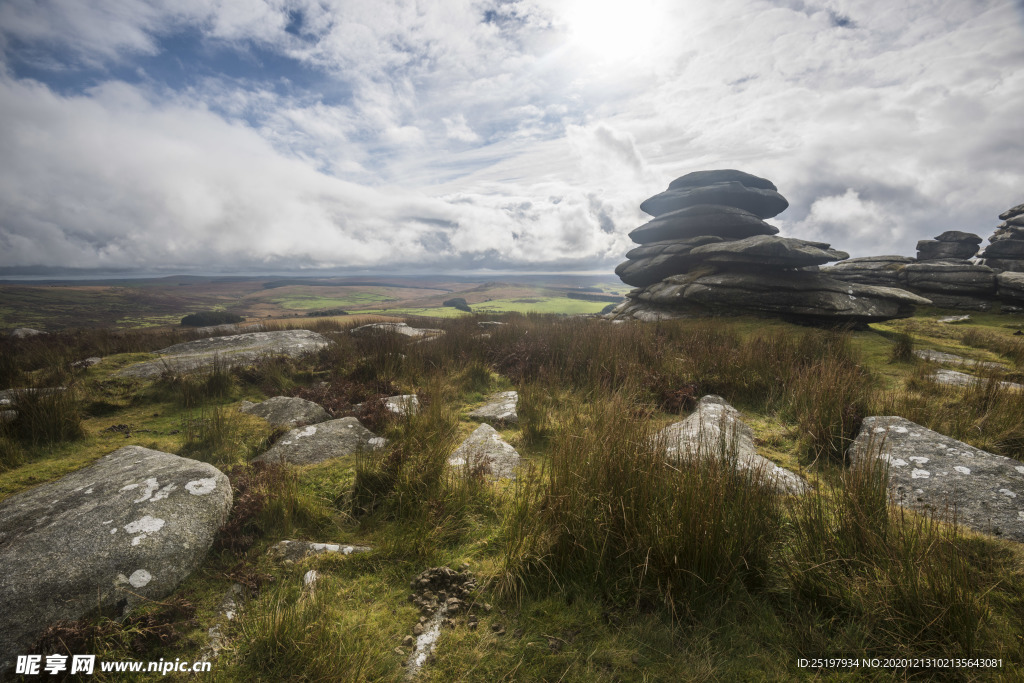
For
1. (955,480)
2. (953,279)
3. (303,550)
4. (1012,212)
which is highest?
(1012,212)

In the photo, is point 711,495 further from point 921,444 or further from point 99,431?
point 99,431

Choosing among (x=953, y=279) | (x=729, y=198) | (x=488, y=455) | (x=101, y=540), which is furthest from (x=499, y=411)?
(x=953, y=279)

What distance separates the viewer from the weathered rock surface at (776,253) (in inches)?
522

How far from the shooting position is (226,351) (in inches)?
362

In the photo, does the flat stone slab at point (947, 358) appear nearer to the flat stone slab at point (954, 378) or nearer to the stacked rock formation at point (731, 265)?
the flat stone slab at point (954, 378)

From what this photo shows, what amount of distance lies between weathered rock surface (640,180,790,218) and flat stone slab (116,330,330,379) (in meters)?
18.9

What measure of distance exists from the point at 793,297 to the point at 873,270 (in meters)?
14.8

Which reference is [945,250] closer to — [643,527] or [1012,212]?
[1012,212]

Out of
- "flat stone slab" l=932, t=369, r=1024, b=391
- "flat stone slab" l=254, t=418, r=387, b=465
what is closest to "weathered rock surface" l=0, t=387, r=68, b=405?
"flat stone slab" l=254, t=418, r=387, b=465

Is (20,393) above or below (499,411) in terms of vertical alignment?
above

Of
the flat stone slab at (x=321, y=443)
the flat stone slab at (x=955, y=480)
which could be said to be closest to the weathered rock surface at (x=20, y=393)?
the flat stone slab at (x=321, y=443)

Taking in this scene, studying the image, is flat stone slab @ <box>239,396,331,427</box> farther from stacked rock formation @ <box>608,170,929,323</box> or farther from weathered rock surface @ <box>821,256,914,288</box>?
weathered rock surface @ <box>821,256,914,288</box>

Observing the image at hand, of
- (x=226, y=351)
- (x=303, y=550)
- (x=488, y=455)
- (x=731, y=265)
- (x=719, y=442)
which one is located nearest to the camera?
(x=303, y=550)

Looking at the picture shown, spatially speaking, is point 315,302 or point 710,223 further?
point 315,302
